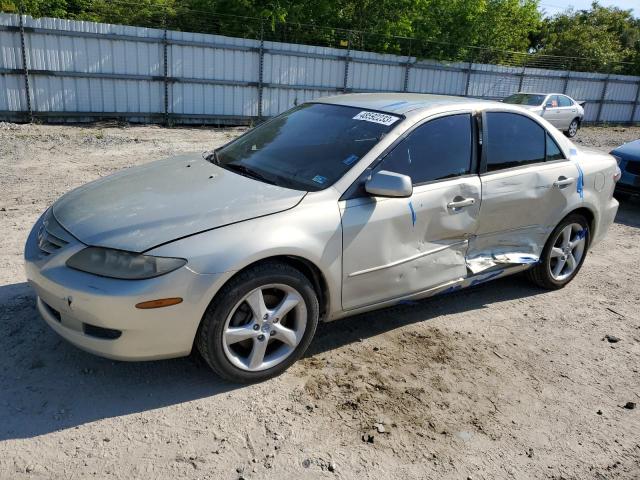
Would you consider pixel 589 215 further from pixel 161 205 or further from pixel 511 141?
pixel 161 205

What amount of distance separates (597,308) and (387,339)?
2.13m

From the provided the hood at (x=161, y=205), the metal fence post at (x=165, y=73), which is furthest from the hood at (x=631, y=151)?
the metal fence post at (x=165, y=73)

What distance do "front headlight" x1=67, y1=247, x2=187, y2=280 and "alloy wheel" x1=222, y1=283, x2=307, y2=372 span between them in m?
0.46

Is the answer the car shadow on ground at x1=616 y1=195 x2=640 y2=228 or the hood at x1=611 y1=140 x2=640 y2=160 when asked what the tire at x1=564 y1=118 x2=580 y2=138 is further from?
the hood at x1=611 y1=140 x2=640 y2=160

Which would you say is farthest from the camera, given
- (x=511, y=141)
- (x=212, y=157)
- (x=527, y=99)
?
(x=527, y=99)

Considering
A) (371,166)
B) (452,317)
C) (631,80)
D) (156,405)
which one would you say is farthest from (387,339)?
(631,80)

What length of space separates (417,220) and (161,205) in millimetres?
1667

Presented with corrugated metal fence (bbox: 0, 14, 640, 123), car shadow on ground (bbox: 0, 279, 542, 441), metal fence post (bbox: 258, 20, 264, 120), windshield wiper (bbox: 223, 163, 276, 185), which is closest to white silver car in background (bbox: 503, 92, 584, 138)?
corrugated metal fence (bbox: 0, 14, 640, 123)

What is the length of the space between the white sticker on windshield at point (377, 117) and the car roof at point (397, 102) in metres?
0.07

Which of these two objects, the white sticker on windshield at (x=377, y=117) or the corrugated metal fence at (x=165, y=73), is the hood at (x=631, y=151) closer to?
the white sticker on windshield at (x=377, y=117)

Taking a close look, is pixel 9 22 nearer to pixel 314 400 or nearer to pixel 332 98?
pixel 332 98

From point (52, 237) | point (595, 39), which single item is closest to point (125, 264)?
point (52, 237)

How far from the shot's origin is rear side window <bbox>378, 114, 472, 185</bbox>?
378 cm

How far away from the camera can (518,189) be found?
4.39m
